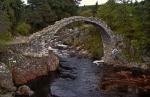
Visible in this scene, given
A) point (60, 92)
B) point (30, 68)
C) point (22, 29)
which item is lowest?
point (60, 92)

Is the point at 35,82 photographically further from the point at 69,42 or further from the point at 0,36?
the point at 69,42

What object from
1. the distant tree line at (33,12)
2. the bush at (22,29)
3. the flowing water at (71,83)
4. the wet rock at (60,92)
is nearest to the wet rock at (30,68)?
the flowing water at (71,83)

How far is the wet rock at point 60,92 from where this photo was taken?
3266 cm

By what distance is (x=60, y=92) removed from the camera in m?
33.7

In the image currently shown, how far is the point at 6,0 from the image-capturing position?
186 ft

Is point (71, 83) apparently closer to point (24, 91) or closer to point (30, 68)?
point (30, 68)

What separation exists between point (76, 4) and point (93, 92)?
48.7m

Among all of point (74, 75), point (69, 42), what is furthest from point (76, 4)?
point (74, 75)

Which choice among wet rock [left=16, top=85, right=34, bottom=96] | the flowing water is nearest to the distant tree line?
the flowing water

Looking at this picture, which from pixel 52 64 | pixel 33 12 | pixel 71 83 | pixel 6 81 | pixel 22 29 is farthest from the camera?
pixel 33 12

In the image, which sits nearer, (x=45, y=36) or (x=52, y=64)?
(x=45, y=36)

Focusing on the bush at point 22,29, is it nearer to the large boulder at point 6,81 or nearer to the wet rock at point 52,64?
the wet rock at point 52,64

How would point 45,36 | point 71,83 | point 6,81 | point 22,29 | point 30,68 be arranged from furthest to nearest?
1. point 22,29
2. point 45,36
3. point 71,83
4. point 30,68
5. point 6,81

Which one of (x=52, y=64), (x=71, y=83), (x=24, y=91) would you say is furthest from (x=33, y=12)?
(x=24, y=91)
